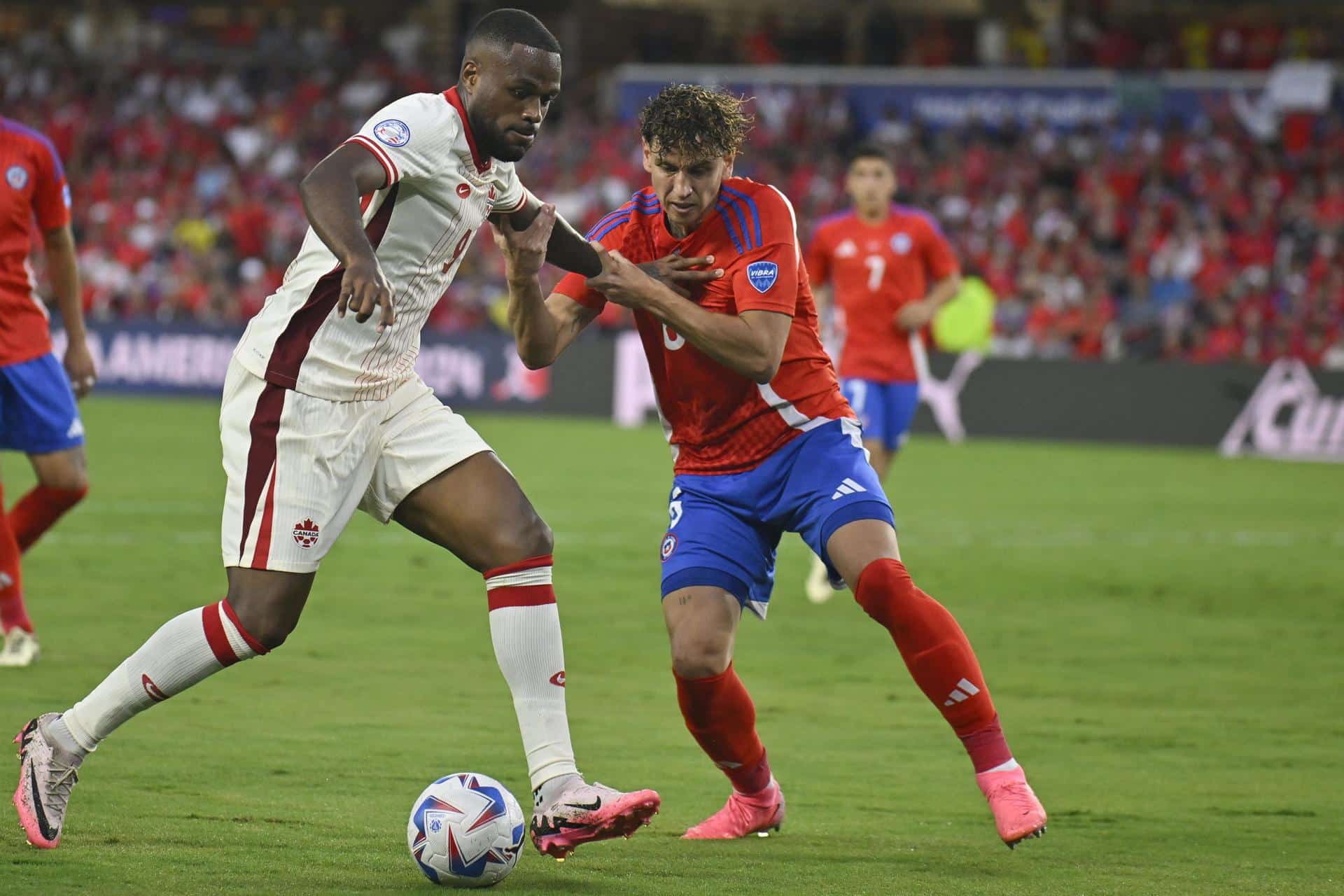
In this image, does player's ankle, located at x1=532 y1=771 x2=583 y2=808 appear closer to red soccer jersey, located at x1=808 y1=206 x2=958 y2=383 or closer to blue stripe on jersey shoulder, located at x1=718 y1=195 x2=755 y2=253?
blue stripe on jersey shoulder, located at x1=718 y1=195 x2=755 y2=253

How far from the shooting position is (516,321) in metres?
5.25

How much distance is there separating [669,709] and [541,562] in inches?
96.3

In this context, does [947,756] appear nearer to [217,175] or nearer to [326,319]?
[326,319]

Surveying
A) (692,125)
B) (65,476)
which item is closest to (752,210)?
(692,125)

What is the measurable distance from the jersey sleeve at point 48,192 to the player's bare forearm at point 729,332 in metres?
3.47

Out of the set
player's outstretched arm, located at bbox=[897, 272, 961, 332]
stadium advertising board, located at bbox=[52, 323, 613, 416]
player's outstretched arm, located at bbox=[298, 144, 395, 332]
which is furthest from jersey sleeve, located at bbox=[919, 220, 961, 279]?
stadium advertising board, located at bbox=[52, 323, 613, 416]

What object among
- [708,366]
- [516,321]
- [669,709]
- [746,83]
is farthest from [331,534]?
[746,83]

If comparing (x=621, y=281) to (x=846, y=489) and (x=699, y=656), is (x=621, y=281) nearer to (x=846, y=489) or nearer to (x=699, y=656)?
(x=846, y=489)

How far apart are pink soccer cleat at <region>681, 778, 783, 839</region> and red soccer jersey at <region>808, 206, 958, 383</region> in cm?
601

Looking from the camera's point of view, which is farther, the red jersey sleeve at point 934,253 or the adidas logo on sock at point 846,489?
the red jersey sleeve at point 934,253

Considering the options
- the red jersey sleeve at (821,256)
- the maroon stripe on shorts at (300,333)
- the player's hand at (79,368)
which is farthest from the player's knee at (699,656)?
the red jersey sleeve at (821,256)

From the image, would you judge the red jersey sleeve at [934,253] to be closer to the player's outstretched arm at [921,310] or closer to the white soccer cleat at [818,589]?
the player's outstretched arm at [921,310]

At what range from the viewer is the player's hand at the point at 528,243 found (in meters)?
4.89

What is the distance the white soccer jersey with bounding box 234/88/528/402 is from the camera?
4.75m
